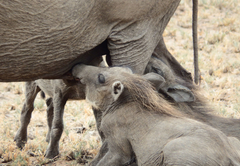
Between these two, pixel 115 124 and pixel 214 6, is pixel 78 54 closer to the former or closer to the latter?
pixel 115 124

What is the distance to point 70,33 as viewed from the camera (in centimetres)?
317

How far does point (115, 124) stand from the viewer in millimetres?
3123

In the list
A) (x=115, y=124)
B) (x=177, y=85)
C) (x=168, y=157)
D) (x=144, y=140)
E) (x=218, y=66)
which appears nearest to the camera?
(x=168, y=157)

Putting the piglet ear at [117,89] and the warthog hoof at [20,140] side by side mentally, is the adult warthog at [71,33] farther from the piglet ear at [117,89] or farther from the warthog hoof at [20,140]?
the warthog hoof at [20,140]

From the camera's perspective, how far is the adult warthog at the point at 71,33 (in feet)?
9.89

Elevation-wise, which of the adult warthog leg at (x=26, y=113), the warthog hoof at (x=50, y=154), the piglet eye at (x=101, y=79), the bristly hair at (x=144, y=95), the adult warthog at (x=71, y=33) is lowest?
the warthog hoof at (x=50, y=154)

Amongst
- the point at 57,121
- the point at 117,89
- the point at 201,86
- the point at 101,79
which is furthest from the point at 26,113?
the point at 201,86

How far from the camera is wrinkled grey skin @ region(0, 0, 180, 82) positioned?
3016 mm

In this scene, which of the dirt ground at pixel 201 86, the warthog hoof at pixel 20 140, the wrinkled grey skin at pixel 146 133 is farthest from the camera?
the warthog hoof at pixel 20 140

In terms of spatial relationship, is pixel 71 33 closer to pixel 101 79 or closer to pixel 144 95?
pixel 101 79

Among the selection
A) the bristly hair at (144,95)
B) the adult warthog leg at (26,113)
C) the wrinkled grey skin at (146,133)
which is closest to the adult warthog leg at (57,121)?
the adult warthog leg at (26,113)

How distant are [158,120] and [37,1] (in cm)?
132

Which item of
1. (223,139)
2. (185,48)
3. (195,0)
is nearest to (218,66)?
(185,48)

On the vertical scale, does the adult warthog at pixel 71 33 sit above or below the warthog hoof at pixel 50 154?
above
